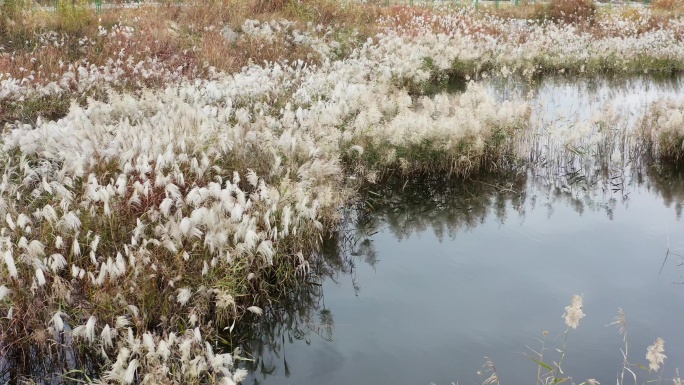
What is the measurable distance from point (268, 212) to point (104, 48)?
31.3ft

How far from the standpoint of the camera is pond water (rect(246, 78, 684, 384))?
15.7 feet

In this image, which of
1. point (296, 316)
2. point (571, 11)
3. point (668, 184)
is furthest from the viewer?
point (571, 11)

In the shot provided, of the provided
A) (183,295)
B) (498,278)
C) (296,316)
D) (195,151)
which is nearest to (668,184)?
(498,278)

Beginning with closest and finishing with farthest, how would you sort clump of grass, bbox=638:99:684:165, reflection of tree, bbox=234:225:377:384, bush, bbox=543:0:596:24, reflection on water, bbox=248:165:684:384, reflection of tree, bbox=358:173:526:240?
1. reflection on water, bbox=248:165:684:384
2. reflection of tree, bbox=234:225:377:384
3. reflection of tree, bbox=358:173:526:240
4. clump of grass, bbox=638:99:684:165
5. bush, bbox=543:0:596:24

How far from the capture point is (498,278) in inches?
238

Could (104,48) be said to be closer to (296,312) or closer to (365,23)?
(365,23)

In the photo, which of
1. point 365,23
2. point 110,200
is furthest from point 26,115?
point 365,23

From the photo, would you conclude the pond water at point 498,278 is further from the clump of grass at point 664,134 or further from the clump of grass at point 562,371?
the clump of grass at point 664,134

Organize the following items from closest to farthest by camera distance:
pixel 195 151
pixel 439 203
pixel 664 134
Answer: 1. pixel 195 151
2. pixel 439 203
3. pixel 664 134

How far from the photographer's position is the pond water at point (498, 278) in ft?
15.7

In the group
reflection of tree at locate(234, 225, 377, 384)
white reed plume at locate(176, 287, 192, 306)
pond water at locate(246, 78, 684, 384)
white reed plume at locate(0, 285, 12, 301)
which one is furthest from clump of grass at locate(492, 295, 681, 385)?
white reed plume at locate(0, 285, 12, 301)

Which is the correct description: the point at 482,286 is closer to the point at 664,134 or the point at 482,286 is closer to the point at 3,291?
the point at 3,291

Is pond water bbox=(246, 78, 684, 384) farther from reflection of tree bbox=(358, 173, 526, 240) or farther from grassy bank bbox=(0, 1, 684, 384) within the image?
grassy bank bbox=(0, 1, 684, 384)

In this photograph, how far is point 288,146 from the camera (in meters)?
7.01
